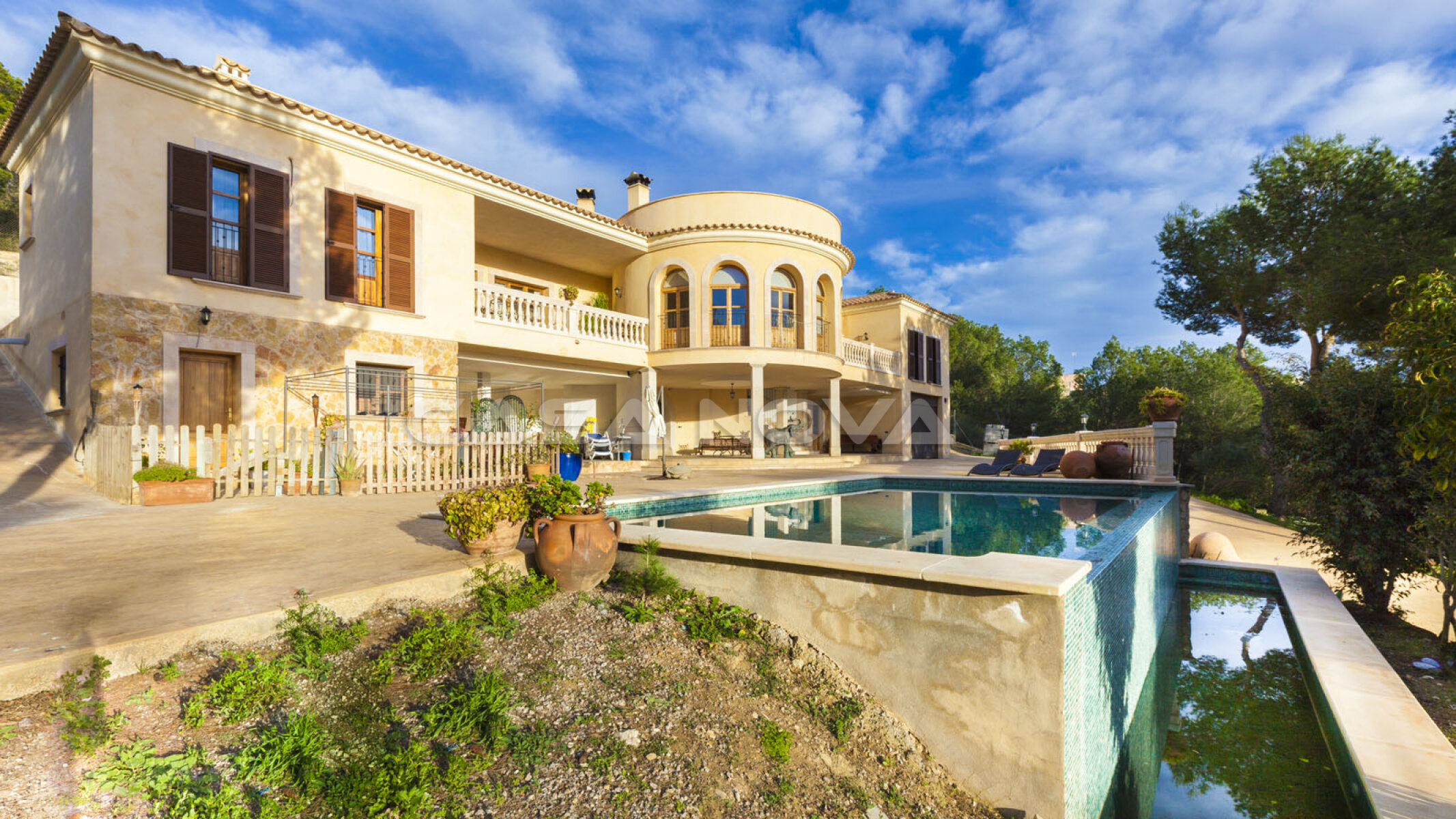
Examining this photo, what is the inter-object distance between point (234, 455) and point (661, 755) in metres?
8.37

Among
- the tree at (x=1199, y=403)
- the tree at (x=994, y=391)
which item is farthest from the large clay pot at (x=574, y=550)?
the tree at (x=994, y=391)

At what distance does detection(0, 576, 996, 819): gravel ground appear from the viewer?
2061mm

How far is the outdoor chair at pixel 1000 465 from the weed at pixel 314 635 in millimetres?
11403

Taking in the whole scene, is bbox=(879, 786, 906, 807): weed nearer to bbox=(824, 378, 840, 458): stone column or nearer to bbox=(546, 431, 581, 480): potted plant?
bbox=(546, 431, 581, 480): potted plant

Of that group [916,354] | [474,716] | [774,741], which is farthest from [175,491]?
[916,354]

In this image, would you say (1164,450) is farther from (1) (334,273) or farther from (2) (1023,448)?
(1) (334,273)

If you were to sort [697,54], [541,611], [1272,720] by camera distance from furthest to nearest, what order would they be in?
[697,54]
[1272,720]
[541,611]

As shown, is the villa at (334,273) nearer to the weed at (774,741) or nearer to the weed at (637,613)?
the weed at (637,613)

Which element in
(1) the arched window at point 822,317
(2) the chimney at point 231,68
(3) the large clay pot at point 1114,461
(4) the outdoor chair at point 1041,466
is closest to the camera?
(3) the large clay pot at point 1114,461

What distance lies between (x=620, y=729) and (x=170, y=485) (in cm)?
758

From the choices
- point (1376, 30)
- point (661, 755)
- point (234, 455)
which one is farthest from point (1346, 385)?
point (234, 455)

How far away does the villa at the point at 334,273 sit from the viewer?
8.53 meters

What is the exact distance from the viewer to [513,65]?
65.3 ft

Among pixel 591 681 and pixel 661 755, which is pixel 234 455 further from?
pixel 661 755
